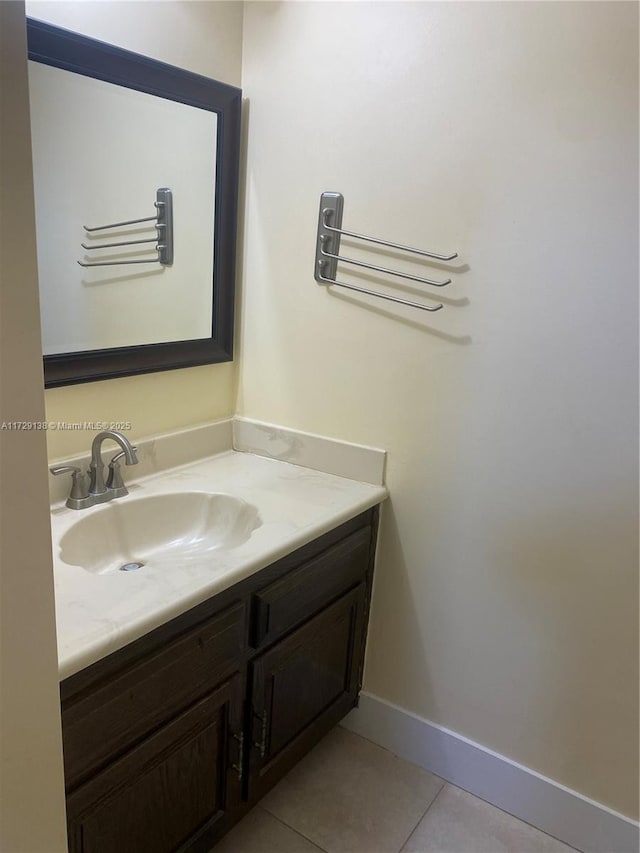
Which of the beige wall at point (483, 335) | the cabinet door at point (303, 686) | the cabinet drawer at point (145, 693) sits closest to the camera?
the cabinet drawer at point (145, 693)

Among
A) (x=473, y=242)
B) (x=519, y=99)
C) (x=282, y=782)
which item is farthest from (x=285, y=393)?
(x=282, y=782)

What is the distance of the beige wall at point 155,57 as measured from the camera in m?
1.40

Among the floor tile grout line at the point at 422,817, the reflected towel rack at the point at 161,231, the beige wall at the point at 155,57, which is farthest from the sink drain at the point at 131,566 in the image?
the floor tile grout line at the point at 422,817

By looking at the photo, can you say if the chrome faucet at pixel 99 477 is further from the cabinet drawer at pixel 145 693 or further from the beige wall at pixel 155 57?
the cabinet drawer at pixel 145 693

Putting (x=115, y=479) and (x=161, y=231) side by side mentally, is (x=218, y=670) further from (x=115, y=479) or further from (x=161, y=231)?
(x=161, y=231)

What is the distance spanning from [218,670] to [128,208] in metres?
1.11

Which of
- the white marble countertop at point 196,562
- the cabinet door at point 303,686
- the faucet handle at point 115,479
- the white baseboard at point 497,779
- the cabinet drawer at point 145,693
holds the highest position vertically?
the faucet handle at point 115,479

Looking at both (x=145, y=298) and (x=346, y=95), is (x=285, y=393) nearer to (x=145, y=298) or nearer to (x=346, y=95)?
(x=145, y=298)

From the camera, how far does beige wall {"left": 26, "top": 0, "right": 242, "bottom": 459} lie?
54.9 inches

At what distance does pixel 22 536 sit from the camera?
0.70 meters

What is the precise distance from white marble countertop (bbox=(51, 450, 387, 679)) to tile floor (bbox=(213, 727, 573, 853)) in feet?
2.62

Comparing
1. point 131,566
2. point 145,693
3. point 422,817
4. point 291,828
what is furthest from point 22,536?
point 422,817

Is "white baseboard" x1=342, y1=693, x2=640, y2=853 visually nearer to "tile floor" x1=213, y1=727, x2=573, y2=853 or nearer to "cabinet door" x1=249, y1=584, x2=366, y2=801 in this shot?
"tile floor" x1=213, y1=727, x2=573, y2=853

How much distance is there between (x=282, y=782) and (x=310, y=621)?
1.86 ft
